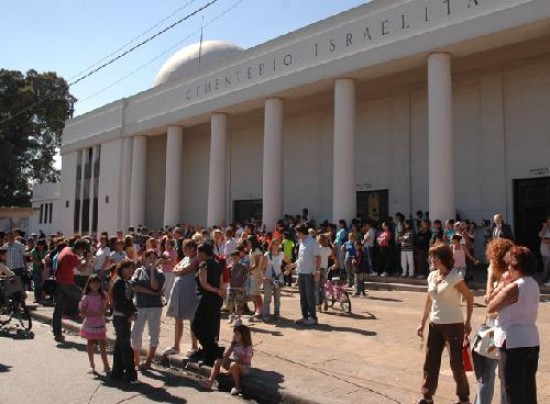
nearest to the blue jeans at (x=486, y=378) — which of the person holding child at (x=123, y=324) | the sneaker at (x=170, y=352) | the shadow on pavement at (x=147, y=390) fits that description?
the shadow on pavement at (x=147, y=390)

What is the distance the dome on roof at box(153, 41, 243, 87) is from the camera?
2781cm

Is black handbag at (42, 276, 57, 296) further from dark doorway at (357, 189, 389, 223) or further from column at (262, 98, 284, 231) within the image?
dark doorway at (357, 189, 389, 223)

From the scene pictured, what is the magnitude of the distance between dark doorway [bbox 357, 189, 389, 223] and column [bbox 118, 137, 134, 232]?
12.4 metres

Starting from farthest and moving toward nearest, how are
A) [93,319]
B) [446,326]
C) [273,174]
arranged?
[273,174] → [93,319] → [446,326]

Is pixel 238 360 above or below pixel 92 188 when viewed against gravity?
below

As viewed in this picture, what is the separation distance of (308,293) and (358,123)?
1343 centimetres

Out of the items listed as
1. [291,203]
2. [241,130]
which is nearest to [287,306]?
[291,203]

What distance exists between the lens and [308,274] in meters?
9.73

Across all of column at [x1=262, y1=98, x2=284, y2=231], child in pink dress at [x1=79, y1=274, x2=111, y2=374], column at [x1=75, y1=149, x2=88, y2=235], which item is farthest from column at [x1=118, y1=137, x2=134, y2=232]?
child in pink dress at [x1=79, y1=274, x2=111, y2=374]

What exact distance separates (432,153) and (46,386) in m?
12.4

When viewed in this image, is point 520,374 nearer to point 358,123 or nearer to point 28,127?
point 358,123

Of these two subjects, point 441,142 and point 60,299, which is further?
point 441,142

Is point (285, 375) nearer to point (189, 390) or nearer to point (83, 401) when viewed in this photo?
point (189, 390)

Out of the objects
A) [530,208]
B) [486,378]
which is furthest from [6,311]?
[530,208]
